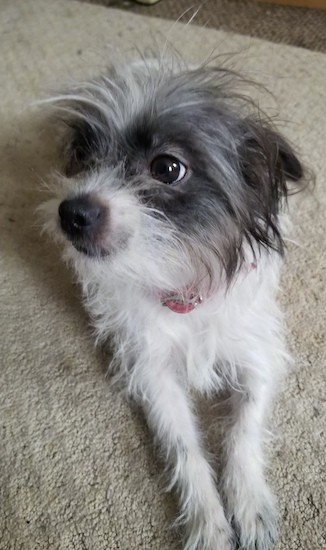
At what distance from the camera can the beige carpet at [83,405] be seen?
1187 millimetres

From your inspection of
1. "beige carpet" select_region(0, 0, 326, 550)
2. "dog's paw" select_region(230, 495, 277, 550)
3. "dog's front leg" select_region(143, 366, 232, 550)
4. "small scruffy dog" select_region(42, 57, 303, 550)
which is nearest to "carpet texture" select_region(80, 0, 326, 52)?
"beige carpet" select_region(0, 0, 326, 550)

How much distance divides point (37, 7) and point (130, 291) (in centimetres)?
212

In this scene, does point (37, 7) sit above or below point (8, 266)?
above

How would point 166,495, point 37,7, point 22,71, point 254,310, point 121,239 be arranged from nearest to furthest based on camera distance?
point 121,239, point 166,495, point 254,310, point 22,71, point 37,7

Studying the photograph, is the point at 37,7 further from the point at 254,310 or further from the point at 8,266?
the point at 254,310

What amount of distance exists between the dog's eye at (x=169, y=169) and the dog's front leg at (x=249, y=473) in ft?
1.73

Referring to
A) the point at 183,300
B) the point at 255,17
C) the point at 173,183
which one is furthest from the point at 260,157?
the point at 255,17

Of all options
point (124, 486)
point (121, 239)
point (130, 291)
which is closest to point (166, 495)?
point (124, 486)

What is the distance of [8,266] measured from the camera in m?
1.69

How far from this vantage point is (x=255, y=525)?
1142 millimetres

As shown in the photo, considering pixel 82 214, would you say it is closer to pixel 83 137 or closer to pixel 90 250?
pixel 90 250

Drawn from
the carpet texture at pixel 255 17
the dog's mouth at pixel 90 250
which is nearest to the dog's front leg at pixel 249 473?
the dog's mouth at pixel 90 250

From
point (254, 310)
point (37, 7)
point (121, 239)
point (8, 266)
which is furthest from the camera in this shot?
point (37, 7)

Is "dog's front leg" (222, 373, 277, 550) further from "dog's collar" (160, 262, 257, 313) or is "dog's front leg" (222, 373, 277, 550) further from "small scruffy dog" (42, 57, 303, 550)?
"dog's collar" (160, 262, 257, 313)
